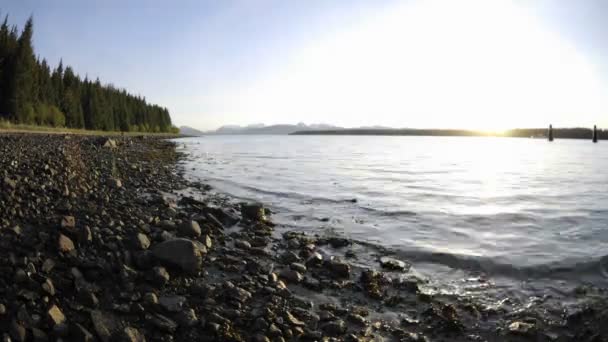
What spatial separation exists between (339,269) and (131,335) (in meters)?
4.26

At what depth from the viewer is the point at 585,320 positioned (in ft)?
18.8

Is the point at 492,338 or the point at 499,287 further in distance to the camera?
the point at 499,287

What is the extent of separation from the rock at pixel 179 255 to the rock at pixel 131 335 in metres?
2.17

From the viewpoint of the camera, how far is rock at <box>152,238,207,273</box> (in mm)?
6621

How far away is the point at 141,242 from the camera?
7.20 metres

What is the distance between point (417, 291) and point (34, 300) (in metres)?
6.25

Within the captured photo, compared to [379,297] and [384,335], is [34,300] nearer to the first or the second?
[384,335]

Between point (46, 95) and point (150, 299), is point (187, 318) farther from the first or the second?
point (46, 95)

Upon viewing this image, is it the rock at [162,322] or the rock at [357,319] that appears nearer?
the rock at [162,322]

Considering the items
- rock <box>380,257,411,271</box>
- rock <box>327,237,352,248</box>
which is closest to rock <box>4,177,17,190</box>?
rock <box>327,237,352,248</box>

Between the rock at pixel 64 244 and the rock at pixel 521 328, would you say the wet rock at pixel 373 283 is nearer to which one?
the rock at pixel 521 328

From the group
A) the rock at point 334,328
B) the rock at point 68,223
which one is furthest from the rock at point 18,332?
the rock at point 334,328

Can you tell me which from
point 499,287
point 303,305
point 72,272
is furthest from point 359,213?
point 72,272

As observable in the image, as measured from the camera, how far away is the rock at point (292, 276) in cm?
689
